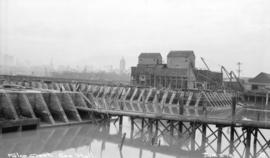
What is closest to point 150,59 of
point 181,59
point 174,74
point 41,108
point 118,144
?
point 181,59

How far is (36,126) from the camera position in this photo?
26.1 meters

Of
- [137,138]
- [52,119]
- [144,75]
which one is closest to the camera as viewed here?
[137,138]

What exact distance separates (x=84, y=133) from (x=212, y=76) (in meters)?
59.6

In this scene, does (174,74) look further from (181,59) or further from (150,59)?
(150,59)

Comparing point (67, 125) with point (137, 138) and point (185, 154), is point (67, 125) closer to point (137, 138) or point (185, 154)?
point (137, 138)

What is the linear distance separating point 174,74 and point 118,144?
49246 mm

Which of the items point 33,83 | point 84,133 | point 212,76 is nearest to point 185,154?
point 84,133

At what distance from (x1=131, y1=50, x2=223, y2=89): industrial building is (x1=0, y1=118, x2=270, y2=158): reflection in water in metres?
43.7

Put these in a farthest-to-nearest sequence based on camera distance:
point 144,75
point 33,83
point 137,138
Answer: point 144,75 < point 33,83 < point 137,138

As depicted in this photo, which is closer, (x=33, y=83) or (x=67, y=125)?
(x=67, y=125)

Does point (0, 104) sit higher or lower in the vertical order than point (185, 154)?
higher

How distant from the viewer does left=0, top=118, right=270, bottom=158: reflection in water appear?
68.8ft

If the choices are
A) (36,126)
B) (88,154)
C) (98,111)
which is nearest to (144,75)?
(98,111)

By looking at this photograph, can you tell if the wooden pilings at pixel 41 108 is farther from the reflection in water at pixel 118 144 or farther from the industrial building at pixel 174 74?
the industrial building at pixel 174 74
